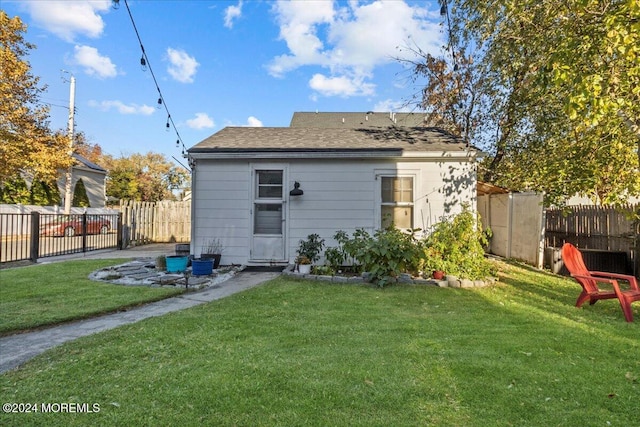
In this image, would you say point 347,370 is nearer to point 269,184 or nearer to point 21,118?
point 269,184

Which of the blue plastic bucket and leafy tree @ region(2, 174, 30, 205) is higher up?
leafy tree @ region(2, 174, 30, 205)

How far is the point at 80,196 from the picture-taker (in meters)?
22.8

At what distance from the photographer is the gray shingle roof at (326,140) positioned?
7945 millimetres

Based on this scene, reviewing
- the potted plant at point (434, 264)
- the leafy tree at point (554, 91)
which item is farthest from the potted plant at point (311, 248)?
the leafy tree at point (554, 91)

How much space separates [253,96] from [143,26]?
758 cm

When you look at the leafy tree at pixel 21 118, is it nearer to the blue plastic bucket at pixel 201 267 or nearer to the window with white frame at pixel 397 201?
the blue plastic bucket at pixel 201 267

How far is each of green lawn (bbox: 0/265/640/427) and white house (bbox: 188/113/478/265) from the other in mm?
3530

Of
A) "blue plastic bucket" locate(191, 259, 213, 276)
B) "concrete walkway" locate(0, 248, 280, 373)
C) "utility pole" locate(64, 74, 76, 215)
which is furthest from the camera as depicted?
"utility pole" locate(64, 74, 76, 215)

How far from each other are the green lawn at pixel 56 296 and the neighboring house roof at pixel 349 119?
19562 mm

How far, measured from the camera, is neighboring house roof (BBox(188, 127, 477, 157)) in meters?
7.83

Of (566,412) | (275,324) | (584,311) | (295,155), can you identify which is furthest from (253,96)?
(566,412)

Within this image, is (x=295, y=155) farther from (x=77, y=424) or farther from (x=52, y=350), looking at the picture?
(x=77, y=424)

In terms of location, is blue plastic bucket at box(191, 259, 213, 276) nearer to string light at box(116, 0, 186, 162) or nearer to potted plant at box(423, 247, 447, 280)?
string light at box(116, 0, 186, 162)

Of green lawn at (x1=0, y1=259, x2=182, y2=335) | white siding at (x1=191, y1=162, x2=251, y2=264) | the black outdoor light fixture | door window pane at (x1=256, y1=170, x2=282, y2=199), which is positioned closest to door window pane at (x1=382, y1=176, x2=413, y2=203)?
the black outdoor light fixture
